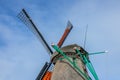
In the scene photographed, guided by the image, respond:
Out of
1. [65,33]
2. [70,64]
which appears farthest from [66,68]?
[65,33]

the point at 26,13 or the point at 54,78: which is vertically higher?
the point at 26,13

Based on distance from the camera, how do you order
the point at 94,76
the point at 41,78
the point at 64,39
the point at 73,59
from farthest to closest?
the point at 64,39 < the point at 41,78 < the point at 73,59 < the point at 94,76

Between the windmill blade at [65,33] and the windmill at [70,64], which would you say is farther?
the windmill blade at [65,33]

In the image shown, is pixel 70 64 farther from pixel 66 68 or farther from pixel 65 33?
pixel 65 33

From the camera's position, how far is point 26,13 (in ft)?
49.5

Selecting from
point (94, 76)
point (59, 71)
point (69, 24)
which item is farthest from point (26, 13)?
point (94, 76)

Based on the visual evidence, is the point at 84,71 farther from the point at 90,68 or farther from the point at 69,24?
the point at 69,24

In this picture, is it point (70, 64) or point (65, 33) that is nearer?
point (70, 64)

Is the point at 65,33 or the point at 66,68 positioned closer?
the point at 66,68

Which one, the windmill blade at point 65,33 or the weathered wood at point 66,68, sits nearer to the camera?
the weathered wood at point 66,68

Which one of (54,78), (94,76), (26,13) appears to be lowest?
(94,76)

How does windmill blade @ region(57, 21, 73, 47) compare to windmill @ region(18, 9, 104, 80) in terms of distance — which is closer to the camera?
windmill @ region(18, 9, 104, 80)

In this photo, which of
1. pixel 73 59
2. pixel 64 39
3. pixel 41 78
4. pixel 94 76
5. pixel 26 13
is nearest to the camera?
pixel 94 76

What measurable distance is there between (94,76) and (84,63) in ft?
4.00
